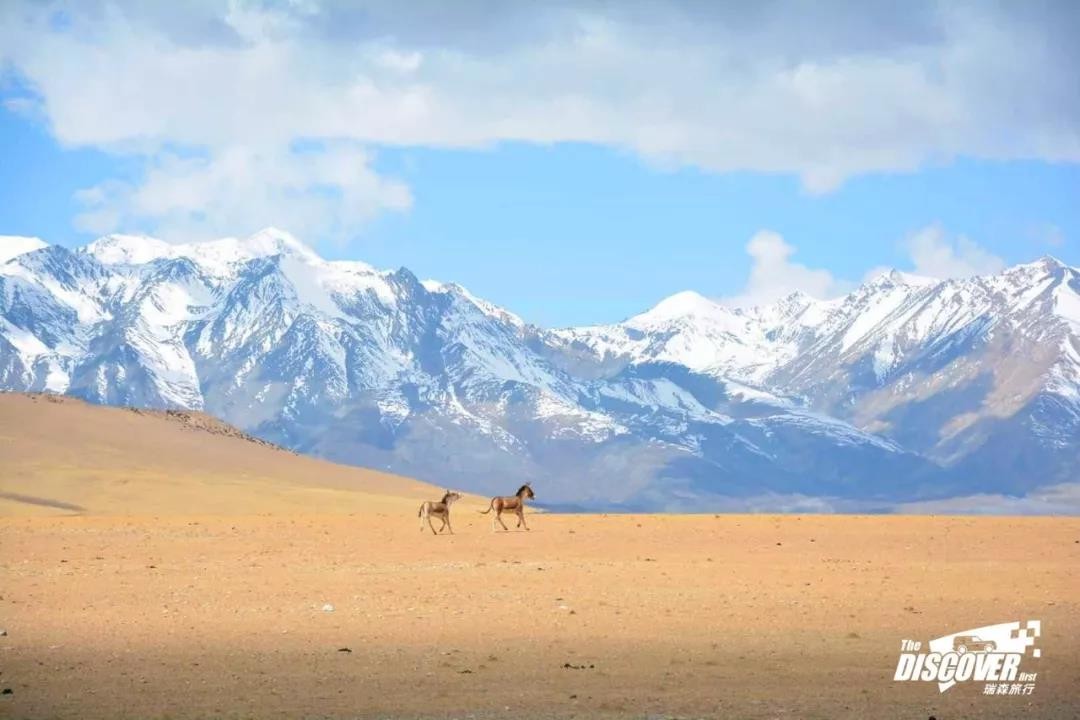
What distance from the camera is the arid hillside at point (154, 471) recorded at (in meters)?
63.1

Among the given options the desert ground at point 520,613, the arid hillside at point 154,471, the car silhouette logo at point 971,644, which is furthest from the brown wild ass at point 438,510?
the arid hillside at point 154,471

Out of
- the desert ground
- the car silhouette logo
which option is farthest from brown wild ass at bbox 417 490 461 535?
the car silhouette logo

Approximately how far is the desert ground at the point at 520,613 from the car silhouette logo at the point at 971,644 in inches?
29.0

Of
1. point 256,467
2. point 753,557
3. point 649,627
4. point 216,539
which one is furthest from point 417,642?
point 256,467

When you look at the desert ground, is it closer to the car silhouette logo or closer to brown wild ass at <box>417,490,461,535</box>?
brown wild ass at <box>417,490,461,535</box>

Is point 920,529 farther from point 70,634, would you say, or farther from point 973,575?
point 70,634

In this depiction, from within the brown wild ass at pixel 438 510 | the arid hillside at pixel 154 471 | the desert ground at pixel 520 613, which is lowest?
the desert ground at pixel 520 613

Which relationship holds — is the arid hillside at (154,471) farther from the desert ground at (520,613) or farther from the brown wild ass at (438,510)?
the brown wild ass at (438,510)

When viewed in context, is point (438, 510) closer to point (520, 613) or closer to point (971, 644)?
point (520, 613)

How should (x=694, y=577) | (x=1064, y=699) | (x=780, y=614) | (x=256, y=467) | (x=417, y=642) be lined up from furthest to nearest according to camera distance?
(x=256, y=467) < (x=694, y=577) < (x=780, y=614) < (x=417, y=642) < (x=1064, y=699)

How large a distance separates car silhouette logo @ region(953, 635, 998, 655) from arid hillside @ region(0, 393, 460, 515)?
130 feet

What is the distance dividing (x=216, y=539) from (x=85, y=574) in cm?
694

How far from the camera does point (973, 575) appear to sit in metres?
30.3

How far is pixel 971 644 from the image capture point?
72.5 feet
